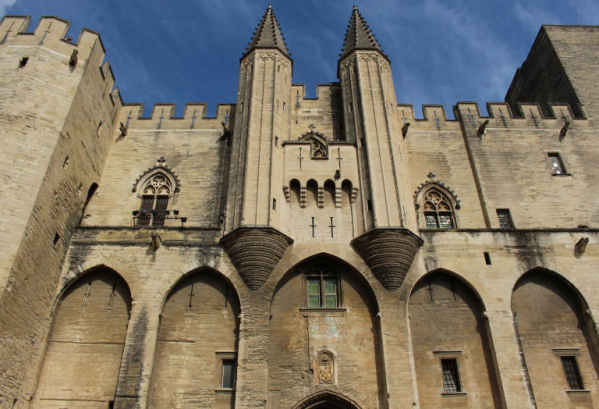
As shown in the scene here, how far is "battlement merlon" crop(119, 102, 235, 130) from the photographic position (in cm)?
1788

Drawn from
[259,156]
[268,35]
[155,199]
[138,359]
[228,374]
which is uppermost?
[268,35]

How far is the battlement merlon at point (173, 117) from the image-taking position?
17.9 m

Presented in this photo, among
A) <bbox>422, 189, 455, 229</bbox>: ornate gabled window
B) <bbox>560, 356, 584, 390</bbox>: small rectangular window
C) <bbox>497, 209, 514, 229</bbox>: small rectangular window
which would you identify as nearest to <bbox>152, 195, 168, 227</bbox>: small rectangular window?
<bbox>422, 189, 455, 229</bbox>: ornate gabled window

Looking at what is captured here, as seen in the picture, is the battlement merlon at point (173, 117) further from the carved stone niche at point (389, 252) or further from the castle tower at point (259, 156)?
the carved stone niche at point (389, 252)

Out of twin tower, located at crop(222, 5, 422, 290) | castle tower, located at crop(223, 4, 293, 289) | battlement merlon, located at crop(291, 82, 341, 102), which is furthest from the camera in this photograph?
battlement merlon, located at crop(291, 82, 341, 102)

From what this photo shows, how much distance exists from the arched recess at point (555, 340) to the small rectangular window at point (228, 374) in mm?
7192

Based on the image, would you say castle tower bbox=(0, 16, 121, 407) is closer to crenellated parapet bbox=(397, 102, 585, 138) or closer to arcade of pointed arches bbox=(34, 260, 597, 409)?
arcade of pointed arches bbox=(34, 260, 597, 409)

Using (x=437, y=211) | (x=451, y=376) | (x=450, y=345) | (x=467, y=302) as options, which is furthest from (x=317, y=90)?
(x=451, y=376)

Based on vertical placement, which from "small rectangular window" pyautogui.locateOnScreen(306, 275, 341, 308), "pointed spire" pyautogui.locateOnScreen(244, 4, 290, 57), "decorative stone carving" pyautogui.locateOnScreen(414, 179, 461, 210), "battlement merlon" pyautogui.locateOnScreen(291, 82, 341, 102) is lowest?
"small rectangular window" pyautogui.locateOnScreen(306, 275, 341, 308)

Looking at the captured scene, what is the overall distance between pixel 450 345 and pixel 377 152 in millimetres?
5984

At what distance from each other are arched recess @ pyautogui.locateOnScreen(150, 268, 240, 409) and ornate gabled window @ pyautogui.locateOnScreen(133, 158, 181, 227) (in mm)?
3296

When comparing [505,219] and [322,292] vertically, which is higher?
[505,219]

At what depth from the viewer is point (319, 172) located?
1464cm

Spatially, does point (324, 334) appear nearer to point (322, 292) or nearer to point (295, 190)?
point (322, 292)
